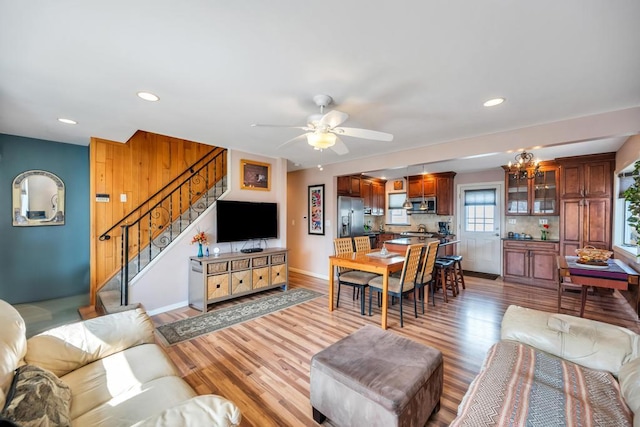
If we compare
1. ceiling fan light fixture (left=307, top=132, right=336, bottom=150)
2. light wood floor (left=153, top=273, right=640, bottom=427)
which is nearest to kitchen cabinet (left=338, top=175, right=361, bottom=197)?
light wood floor (left=153, top=273, right=640, bottom=427)

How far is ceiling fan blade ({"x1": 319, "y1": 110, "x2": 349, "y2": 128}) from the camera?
7.12ft

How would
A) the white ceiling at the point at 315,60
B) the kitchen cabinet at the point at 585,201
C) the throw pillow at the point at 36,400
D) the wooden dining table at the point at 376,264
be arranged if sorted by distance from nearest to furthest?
the throw pillow at the point at 36,400 → the white ceiling at the point at 315,60 → the wooden dining table at the point at 376,264 → the kitchen cabinet at the point at 585,201

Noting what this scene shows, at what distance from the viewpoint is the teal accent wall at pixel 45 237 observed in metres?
3.65

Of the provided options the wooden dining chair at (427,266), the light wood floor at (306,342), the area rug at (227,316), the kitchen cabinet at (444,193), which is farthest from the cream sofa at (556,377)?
the kitchen cabinet at (444,193)

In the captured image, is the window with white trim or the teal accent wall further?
the window with white trim

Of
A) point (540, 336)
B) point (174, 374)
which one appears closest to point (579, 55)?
point (540, 336)

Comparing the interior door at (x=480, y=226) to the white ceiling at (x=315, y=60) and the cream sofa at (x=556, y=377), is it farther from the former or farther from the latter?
the cream sofa at (x=556, y=377)

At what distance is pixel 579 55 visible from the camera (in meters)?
1.83

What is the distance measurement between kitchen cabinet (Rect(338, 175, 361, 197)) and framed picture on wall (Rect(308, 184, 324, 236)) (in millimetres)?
441

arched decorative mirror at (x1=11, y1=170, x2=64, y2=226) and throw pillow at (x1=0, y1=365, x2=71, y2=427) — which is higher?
arched decorative mirror at (x1=11, y1=170, x2=64, y2=226)

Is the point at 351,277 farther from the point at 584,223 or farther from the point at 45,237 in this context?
the point at 45,237

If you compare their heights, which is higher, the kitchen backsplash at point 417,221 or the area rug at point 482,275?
→ the kitchen backsplash at point 417,221

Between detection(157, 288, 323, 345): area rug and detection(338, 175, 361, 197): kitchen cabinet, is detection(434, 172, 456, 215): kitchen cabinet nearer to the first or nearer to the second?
detection(338, 175, 361, 197): kitchen cabinet

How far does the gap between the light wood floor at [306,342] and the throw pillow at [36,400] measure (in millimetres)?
1095
